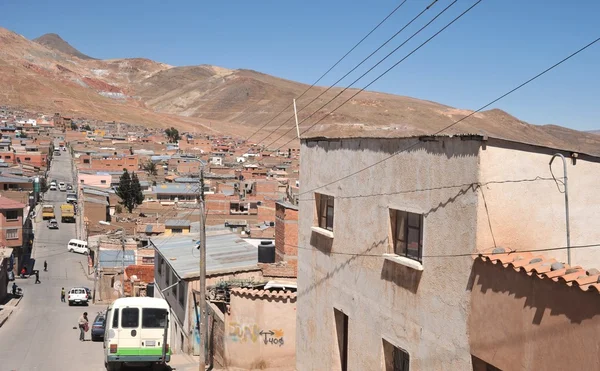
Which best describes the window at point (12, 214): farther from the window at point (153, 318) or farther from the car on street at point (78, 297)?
the window at point (153, 318)

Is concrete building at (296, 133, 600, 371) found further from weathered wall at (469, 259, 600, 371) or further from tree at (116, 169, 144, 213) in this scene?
tree at (116, 169, 144, 213)

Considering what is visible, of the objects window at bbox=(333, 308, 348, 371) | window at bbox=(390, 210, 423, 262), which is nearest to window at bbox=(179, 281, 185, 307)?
window at bbox=(333, 308, 348, 371)

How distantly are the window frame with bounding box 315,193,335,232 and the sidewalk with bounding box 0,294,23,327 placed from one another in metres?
23.5

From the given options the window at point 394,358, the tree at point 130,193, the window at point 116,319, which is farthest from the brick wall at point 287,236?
the tree at point 130,193

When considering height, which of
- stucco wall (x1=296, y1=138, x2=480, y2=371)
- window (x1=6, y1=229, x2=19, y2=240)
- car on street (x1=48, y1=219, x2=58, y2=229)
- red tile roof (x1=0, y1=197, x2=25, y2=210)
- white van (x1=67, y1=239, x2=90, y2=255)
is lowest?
white van (x1=67, y1=239, x2=90, y2=255)

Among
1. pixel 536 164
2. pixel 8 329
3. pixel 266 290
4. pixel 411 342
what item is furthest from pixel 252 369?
pixel 8 329

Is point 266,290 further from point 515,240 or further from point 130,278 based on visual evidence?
point 130,278

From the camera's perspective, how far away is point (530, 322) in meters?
6.64

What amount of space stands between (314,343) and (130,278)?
26.5 m

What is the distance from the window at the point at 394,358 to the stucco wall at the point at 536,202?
100 inches

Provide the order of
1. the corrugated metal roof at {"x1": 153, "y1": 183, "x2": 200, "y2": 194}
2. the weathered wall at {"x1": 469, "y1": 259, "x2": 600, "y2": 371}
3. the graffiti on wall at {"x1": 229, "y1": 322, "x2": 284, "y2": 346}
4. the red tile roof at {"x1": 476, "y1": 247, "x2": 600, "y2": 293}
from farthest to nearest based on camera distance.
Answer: the corrugated metal roof at {"x1": 153, "y1": 183, "x2": 200, "y2": 194} < the graffiti on wall at {"x1": 229, "y1": 322, "x2": 284, "y2": 346} < the red tile roof at {"x1": 476, "y1": 247, "x2": 600, "y2": 293} < the weathered wall at {"x1": 469, "y1": 259, "x2": 600, "y2": 371}

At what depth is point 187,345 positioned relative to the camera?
22.3m

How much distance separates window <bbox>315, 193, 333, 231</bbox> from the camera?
12008mm

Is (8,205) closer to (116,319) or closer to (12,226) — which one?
(12,226)
